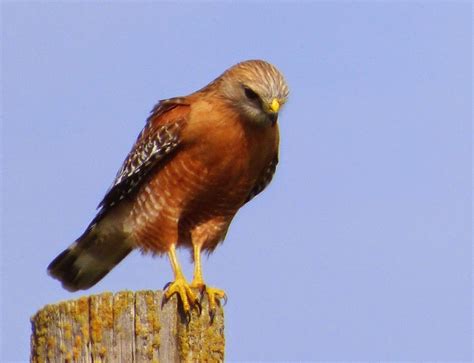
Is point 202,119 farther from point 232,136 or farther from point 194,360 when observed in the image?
point 194,360

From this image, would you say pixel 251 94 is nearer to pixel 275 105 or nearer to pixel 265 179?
pixel 275 105

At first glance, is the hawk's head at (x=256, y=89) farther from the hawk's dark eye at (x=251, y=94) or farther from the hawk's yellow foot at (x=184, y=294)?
the hawk's yellow foot at (x=184, y=294)

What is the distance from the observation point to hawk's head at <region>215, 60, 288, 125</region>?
364 inches

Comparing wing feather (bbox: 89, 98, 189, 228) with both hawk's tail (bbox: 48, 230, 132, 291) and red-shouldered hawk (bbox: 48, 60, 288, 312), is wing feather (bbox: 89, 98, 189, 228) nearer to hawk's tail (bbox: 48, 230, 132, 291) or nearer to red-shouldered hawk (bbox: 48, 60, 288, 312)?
red-shouldered hawk (bbox: 48, 60, 288, 312)

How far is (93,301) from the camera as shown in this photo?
5805mm

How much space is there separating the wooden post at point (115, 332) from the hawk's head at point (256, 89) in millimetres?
3611

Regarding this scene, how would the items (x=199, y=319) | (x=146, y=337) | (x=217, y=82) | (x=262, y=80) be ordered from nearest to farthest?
(x=146, y=337), (x=199, y=319), (x=262, y=80), (x=217, y=82)

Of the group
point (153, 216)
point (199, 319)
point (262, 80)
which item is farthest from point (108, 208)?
point (199, 319)

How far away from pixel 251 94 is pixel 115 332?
166 inches

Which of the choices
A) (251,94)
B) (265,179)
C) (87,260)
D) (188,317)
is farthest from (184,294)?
(87,260)

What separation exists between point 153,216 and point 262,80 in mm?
1680

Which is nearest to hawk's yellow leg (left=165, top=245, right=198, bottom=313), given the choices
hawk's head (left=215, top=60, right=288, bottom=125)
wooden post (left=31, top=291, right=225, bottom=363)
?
wooden post (left=31, top=291, right=225, bottom=363)

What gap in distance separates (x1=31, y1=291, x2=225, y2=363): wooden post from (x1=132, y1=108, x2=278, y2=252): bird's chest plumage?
3805 mm

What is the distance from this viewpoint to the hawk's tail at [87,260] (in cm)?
1072
